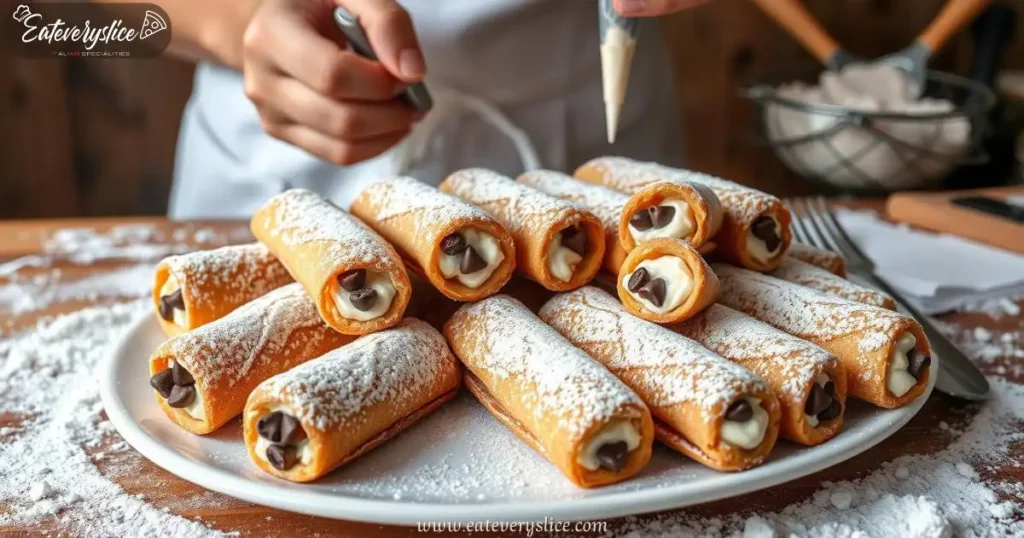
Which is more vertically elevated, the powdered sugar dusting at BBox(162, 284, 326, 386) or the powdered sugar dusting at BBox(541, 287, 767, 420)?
the powdered sugar dusting at BBox(541, 287, 767, 420)

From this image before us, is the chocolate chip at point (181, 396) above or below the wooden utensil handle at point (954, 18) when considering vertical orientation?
below

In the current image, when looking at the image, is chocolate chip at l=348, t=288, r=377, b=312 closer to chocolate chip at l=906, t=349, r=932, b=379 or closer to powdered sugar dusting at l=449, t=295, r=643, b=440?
powdered sugar dusting at l=449, t=295, r=643, b=440

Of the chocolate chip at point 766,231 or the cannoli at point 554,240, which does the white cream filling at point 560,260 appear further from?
the chocolate chip at point 766,231

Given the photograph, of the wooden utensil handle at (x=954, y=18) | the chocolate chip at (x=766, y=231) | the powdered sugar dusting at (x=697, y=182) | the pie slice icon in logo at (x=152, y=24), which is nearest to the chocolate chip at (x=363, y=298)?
the powdered sugar dusting at (x=697, y=182)

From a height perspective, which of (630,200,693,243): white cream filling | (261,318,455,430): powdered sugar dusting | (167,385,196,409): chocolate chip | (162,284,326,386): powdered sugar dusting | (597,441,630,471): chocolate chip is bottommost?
(167,385,196,409): chocolate chip

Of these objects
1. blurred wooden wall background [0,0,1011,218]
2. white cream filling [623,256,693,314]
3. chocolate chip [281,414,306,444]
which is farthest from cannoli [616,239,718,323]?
blurred wooden wall background [0,0,1011,218]

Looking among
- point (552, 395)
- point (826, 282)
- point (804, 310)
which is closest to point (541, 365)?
point (552, 395)

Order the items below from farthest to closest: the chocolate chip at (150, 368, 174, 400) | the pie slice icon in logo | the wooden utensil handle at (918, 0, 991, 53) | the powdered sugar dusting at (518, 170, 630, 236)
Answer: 1. the wooden utensil handle at (918, 0, 991, 53)
2. the pie slice icon in logo
3. the powdered sugar dusting at (518, 170, 630, 236)
4. the chocolate chip at (150, 368, 174, 400)
